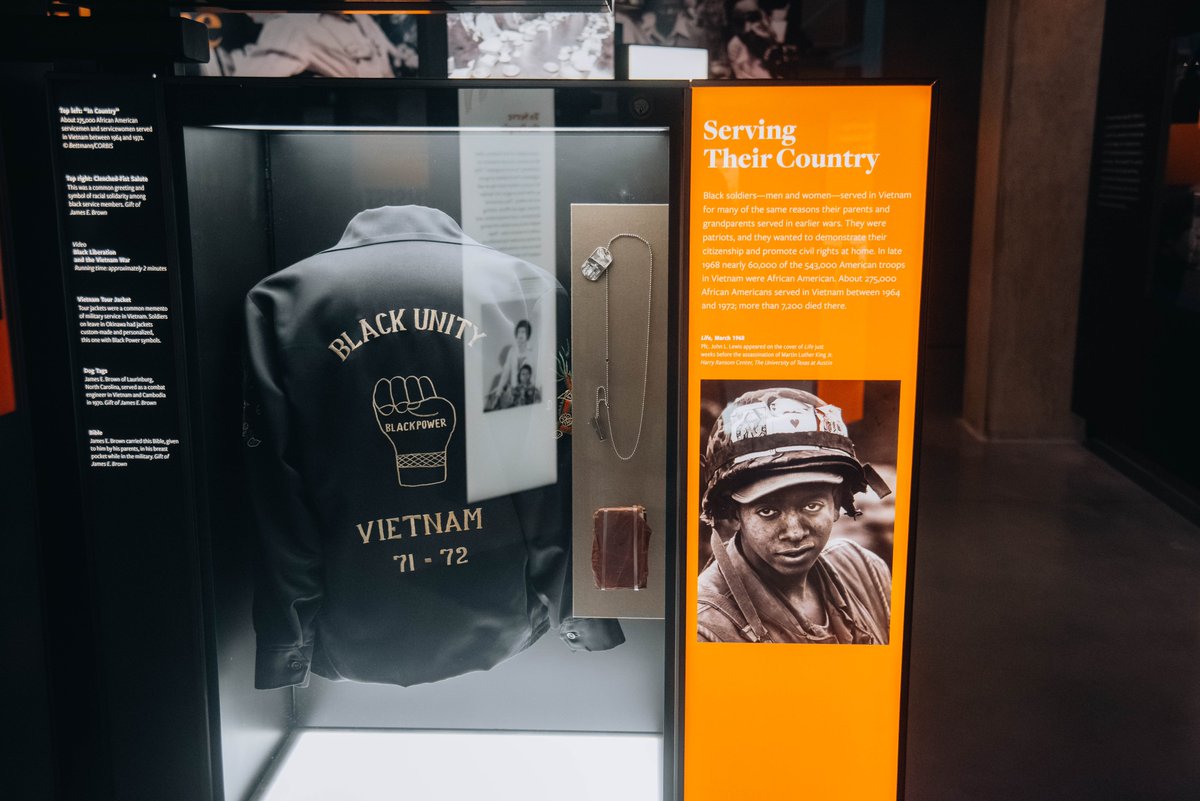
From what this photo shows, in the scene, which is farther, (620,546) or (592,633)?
(592,633)

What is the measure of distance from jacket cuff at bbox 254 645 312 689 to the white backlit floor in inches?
9.8

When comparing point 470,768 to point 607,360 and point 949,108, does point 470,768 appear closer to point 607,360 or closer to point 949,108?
point 607,360

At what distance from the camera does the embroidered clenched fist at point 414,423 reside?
2.08m

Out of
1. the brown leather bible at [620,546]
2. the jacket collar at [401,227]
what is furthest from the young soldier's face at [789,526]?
the jacket collar at [401,227]

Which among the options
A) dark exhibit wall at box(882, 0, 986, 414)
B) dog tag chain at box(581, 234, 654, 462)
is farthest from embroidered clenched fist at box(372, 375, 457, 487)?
dark exhibit wall at box(882, 0, 986, 414)

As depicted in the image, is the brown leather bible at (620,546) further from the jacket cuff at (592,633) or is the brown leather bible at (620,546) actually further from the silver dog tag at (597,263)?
the silver dog tag at (597,263)

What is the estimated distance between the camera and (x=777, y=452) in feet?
6.44

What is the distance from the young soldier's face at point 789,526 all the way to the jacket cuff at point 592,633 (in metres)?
0.36

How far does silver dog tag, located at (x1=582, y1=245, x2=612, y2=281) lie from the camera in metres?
1.99

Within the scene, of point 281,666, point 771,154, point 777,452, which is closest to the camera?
point 771,154

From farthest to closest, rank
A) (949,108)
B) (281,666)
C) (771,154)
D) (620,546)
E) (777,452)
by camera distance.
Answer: (949,108) → (281,666) → (620,546) → (777,452) → (771,154)

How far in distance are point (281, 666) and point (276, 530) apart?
0.31m

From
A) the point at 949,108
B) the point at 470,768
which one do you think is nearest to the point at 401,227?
the point at 470,768

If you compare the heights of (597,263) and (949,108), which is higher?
(949,108)
